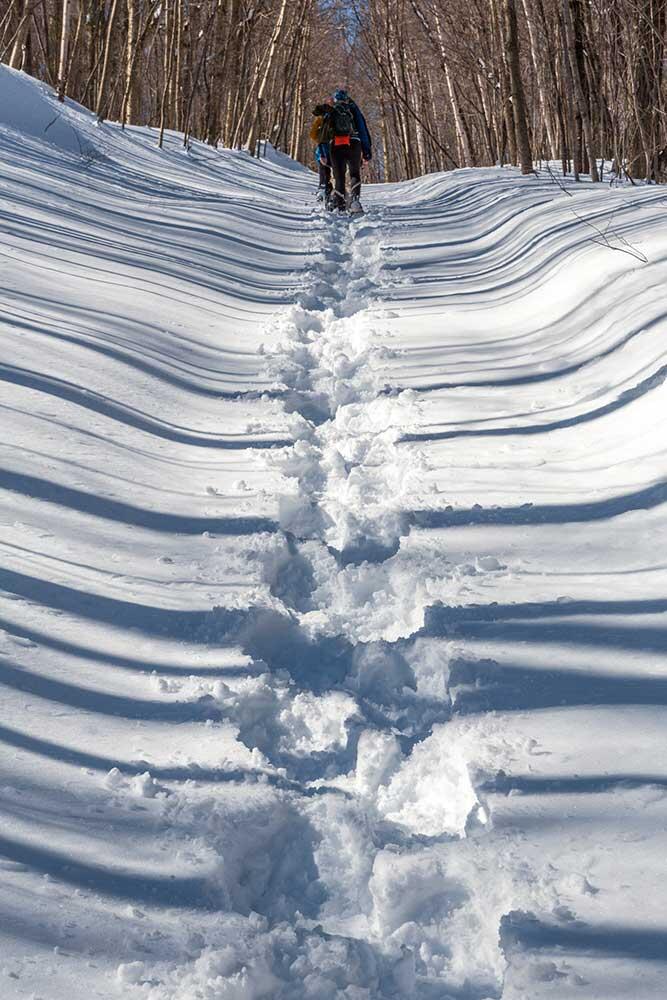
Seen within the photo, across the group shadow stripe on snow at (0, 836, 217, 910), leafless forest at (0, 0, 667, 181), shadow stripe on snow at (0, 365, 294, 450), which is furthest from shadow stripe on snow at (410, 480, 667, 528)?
leafless forest at (0, 0, 667, 181)

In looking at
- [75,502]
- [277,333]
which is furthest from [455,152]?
[75,502]

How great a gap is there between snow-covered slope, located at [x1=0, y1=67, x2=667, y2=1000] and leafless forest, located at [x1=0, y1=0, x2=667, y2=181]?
4.23m

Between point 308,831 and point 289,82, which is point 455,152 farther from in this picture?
point 308,831

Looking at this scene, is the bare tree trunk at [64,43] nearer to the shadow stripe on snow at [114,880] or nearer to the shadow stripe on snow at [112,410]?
the shadow stripe on snow at [112,410]

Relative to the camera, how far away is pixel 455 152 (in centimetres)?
3597

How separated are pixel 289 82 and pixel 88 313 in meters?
21.1

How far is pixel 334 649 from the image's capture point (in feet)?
7.43

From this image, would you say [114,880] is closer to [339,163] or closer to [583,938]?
[583,938]

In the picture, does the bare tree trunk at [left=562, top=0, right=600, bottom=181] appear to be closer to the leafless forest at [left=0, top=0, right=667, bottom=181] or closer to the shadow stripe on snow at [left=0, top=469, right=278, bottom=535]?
the leafless forest at [left=0, top=0, right=667, bottom=181]

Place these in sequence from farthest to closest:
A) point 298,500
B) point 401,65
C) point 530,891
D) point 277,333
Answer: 1. point 401,65
2. point 277,333
3. point 298,500
4. point 530,891

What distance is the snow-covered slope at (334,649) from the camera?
145cm

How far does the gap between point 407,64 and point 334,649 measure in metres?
28.8

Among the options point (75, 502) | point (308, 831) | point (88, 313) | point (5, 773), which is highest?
point (88, 313)

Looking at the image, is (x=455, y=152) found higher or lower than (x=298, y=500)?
higher
